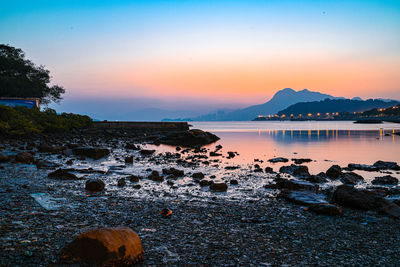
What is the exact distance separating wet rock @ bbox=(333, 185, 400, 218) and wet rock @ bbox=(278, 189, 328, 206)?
Answer: 51 centimetres

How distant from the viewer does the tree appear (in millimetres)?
45406

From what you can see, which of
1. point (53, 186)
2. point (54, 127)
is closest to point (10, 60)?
point (54, 127)

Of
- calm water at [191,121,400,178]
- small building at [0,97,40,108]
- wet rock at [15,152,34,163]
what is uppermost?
small building at [0,97,40,108]

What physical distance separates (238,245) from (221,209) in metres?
2.66

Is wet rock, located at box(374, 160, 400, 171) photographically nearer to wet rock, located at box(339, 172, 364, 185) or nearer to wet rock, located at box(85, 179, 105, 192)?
wet rock, located at box(339, 172, 364, 185)

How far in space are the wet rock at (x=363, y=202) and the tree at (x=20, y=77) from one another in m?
51.3

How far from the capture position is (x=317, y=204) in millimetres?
8266

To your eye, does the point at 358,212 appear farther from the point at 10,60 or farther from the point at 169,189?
the point at 10,60

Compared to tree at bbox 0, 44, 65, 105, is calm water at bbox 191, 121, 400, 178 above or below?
below

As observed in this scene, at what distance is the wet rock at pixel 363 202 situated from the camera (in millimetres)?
7953

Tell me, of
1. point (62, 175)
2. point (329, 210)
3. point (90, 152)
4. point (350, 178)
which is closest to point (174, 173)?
point (62, 175)

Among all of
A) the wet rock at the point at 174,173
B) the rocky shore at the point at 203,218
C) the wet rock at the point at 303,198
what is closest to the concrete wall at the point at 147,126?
the wet rock at the point at 174,173

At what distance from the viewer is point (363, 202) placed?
331 inches

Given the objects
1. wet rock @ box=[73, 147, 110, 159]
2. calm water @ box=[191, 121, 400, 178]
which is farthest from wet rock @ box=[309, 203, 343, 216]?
wet rock @ box=[73, 147, 110, 159]
